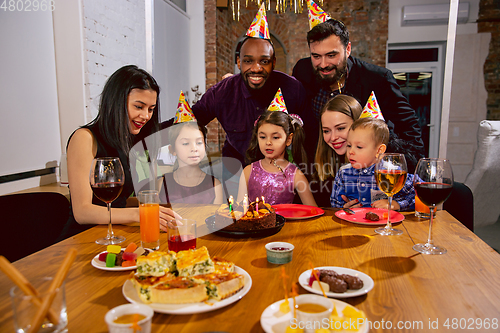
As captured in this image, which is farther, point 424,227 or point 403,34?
point 403,34

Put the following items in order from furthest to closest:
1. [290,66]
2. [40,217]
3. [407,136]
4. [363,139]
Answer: [290,66] < [407,136] < [363,139] < [40,217]

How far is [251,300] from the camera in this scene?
0.64m

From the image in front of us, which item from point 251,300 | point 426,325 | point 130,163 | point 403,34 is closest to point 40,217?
point 130,163

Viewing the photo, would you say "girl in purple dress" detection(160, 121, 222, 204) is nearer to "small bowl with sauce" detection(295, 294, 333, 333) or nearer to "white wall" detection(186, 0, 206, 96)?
"white wall" detection(186, 0, 206, 96)

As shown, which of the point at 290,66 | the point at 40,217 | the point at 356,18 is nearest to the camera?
the point at 40,217

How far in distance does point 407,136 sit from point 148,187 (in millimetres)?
1781

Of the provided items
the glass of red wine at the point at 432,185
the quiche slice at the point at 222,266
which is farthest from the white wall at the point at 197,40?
the quiche slice at the point at 222,266

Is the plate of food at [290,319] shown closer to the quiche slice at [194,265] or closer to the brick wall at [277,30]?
the quiche slice at [194,265]

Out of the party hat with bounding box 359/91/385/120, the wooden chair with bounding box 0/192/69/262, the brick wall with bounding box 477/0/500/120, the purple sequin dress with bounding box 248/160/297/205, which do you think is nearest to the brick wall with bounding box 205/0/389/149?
the purple sequin dress with bounding box 248/160/297/205

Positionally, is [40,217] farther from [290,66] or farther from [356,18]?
[356,18]

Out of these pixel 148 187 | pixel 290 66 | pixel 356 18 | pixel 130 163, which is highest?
pixel 356 18

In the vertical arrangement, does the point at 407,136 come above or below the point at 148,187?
above

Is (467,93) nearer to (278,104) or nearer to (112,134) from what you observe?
(278,104)

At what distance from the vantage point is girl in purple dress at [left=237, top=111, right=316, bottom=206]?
81.6 inches
